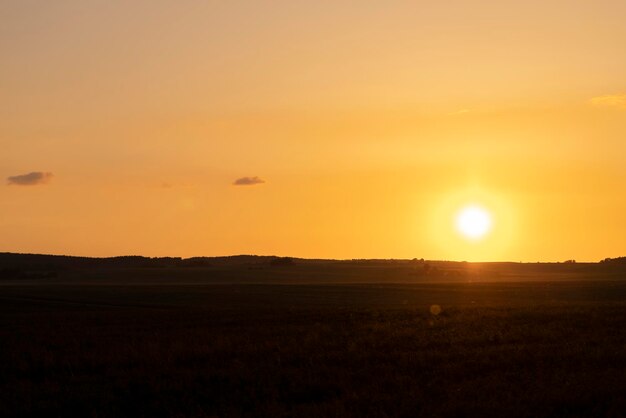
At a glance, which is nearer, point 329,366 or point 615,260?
point 329,366

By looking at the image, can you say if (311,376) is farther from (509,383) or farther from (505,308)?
(505,308)

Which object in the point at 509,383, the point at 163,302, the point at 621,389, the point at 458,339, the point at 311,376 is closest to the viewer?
the point at 621,389

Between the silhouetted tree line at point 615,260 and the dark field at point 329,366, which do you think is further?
the silhouetted tree line at point 615,260

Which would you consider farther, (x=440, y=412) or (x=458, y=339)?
(x=458, y=339)

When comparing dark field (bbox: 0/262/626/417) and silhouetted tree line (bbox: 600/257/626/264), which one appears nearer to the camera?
dark field (bbox: 0/262/626/417)

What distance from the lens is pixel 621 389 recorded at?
1520cm

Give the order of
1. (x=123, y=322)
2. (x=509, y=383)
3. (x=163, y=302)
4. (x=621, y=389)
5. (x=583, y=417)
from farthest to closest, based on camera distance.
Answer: (x=163, y=302), (x=123, y=322), (x=509, y=383), (x=621, y=389), (x=583, y=417)

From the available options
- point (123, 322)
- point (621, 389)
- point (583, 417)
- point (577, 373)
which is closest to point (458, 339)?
point (577, 373)

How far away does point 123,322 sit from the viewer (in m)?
34.4

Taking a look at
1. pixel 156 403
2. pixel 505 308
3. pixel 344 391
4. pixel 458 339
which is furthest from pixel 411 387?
pixel 505 308

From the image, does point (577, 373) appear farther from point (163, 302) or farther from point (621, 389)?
point (163, 302)

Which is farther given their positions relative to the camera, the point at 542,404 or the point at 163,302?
the point at 163,302

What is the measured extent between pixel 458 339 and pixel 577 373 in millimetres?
6218

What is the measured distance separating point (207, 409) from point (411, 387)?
393 centimetres
